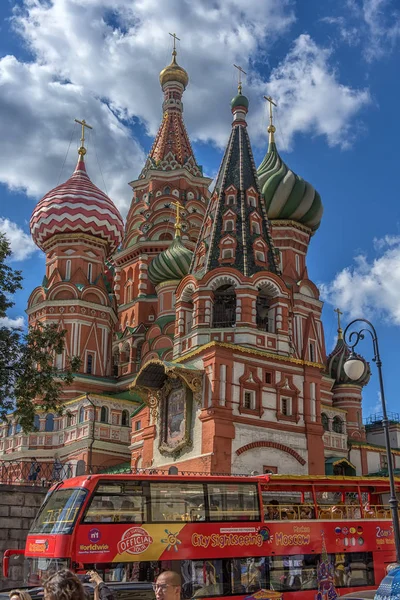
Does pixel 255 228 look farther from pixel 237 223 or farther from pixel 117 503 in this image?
pixel 117 503

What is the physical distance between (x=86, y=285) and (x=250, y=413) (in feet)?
59.1

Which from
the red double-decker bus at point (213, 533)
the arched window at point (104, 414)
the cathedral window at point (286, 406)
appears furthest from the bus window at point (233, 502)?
the arched window at point (104, 414)

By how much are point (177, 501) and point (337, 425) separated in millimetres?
24135

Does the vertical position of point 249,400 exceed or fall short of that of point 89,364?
it falls short

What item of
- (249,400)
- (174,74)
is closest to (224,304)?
(249,400)

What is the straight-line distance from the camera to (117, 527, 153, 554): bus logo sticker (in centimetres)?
1291

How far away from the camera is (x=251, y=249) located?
2848 centimetres

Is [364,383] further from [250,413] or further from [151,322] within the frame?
[250,413]

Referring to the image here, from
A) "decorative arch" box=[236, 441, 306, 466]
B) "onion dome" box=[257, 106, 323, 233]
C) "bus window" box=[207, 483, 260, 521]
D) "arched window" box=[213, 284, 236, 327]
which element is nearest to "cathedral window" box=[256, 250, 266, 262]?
"arched window" box=[213, 284, 236, 327]

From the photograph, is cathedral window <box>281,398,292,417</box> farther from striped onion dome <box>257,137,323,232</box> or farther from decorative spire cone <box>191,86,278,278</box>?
striped onion dome <box>257,137,323,232</box>

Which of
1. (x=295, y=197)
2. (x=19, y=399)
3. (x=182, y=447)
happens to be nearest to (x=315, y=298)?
(x=295, y=197)

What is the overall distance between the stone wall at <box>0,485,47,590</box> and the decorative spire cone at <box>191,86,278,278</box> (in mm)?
10727

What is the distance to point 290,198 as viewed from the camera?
36844 millimetres

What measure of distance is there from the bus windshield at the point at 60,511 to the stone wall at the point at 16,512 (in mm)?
6936
